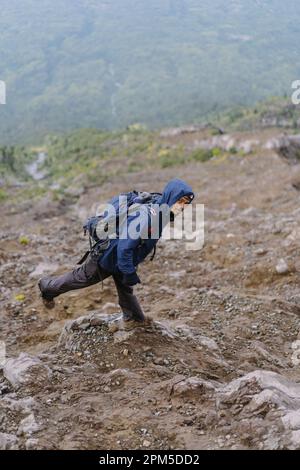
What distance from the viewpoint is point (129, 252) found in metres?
5.29

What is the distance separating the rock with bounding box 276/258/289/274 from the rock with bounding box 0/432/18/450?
592 cm

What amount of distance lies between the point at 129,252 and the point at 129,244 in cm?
8

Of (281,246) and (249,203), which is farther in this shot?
(249,203)

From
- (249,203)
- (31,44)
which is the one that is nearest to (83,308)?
(249,203)

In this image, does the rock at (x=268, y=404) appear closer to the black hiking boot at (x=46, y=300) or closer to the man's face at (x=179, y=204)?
the man's face at (x=179, y=204)

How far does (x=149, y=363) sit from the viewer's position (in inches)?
225

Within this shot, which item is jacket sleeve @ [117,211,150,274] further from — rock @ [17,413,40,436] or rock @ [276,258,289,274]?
rock @ [276,258,289,274]

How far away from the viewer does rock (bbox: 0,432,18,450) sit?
408cm

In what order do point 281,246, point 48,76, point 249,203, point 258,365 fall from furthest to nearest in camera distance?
point 48,76 → point 249,203 → point 281,246 → point 258,365

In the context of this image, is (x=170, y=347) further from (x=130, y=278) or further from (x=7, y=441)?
(x=7, y=441)

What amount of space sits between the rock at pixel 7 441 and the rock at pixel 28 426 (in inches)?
3.8

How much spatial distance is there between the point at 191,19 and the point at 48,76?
177ft

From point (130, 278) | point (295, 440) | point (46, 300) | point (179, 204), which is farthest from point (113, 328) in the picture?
point (295, 440)
